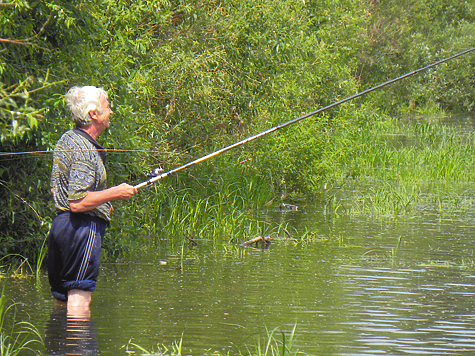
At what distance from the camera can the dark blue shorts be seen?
16.8ft

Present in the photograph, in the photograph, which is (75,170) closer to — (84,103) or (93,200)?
(93,200)

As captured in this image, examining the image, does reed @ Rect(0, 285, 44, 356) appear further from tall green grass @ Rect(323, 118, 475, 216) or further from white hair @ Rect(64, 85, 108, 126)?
tall green grass @ Rect(323, 118, 475, 216)

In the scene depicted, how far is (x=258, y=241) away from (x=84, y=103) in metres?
5.33

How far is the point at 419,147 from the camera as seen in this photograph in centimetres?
2206

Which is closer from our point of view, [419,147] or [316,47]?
[316,47]

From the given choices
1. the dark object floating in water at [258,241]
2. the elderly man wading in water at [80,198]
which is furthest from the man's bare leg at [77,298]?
the dark object floating in water at [258,241]

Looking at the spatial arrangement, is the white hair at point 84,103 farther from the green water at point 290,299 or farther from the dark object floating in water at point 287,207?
the dark object floating in water at point 287,207

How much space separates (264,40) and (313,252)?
3293mm

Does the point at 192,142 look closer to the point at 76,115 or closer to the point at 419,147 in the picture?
the point at 76,115

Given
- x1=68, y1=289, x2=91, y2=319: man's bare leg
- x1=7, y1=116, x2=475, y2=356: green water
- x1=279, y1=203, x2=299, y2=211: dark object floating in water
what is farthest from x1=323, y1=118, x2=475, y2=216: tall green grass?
x1=68, y1=289, x2=91, y2=319: man's bare leg

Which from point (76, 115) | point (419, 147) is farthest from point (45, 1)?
point (419, 147)

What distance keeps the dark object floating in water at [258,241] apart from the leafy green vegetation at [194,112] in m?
0.48

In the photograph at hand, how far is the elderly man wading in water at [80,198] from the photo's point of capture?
4973 mm

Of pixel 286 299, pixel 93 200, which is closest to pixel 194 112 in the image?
pixel 286 299
